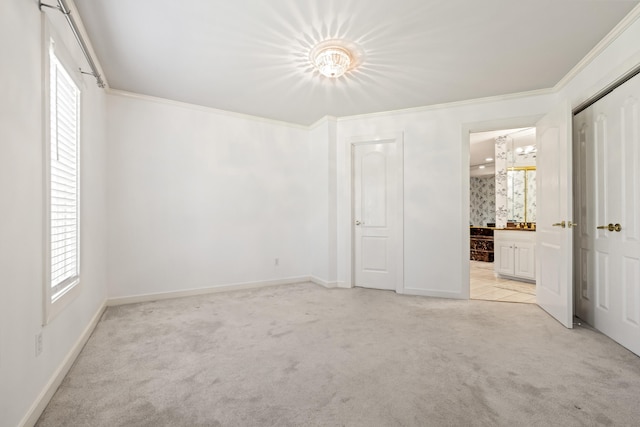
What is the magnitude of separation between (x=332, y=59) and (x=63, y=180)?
7.66 feet

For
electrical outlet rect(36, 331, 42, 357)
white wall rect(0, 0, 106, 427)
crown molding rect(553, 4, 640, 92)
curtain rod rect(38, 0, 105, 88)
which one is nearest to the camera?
white wall rect(0, 0, 106, 427)

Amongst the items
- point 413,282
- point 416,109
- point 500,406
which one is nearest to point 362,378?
point 500,406

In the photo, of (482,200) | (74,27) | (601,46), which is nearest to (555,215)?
(601,46)

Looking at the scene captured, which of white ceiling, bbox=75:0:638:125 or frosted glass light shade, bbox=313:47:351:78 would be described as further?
frosted glass light shade, bbox=313:47:351:78

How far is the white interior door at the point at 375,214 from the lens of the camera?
180 inches

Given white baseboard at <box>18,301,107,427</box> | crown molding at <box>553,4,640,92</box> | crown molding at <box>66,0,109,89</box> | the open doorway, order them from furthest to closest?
the open doorway, crown molding at <box>553,4,640,92</box>, crown molding at <box>66,0,109,89</box>, white baseboard at <box>18,301,107,427</box>

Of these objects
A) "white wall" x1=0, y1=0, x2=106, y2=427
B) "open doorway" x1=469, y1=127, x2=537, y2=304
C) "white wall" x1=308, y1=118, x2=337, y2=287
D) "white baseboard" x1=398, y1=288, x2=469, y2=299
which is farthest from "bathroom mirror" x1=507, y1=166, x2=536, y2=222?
"white wall" x1=0, y1=0, x2=106, y2=427

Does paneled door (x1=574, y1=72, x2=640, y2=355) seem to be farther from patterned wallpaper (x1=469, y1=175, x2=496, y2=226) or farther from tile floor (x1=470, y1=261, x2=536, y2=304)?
patterned wallpaper (x1=469, y1=175, x2=496, y2=226)

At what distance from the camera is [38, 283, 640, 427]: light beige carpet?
5.69 feet

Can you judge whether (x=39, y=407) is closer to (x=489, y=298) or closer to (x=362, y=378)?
(x=362, y=378)

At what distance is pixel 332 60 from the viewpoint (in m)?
2.88

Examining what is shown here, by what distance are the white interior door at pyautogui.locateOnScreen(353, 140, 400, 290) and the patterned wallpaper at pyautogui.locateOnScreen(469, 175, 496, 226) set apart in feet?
20.7

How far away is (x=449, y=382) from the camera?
80.7 inches

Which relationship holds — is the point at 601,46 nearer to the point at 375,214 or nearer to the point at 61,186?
the point at 375,214
